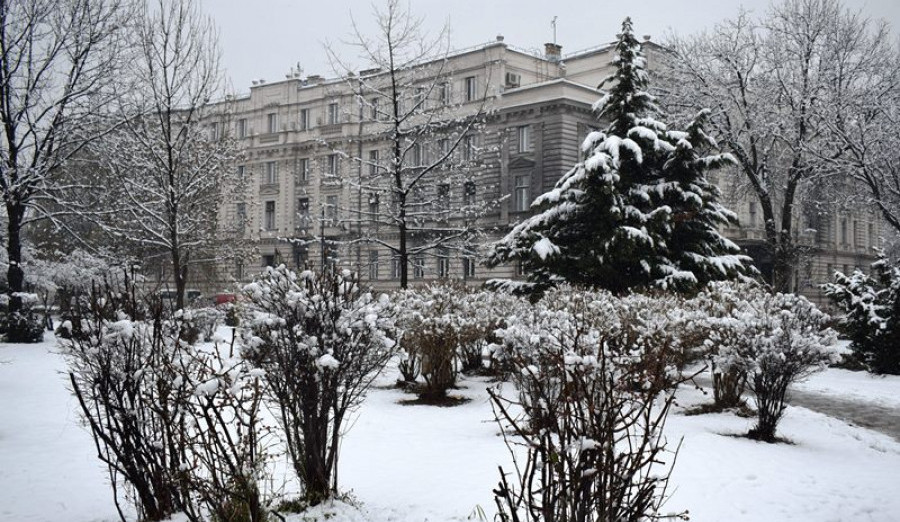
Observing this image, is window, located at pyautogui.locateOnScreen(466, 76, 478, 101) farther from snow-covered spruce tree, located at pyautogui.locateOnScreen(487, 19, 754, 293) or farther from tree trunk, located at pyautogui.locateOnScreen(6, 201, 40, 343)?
tree trunk, located at pyautogui.locateOnScreen(6, 201, 40, 343)

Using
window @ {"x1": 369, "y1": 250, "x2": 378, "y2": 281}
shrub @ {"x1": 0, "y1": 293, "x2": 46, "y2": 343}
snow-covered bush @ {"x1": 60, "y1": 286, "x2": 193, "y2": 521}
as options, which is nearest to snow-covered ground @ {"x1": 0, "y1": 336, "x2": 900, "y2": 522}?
snow-covered bush @ {"x1": 60, "y1": 286, "x2": 193, "y2": 521}

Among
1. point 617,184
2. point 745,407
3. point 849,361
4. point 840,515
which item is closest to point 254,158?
point 617,184

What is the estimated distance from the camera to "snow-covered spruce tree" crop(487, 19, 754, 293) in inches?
712

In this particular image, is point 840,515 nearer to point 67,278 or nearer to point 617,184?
point 617,184

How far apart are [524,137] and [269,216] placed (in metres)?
23.3

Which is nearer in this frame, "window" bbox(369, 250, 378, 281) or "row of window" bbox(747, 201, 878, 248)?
"window" bbox(369, 250, 378, 281)

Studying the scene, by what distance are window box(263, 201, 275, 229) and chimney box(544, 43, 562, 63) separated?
924 inches

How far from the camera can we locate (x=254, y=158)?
54.1 meters

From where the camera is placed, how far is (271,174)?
54250 millimetres

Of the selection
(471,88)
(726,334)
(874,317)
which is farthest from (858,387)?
(471,88)

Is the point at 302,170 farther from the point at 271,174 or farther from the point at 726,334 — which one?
the point at 726,334

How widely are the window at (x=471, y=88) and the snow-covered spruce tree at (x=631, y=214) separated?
2226cm

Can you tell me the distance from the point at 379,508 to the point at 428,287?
7.74m

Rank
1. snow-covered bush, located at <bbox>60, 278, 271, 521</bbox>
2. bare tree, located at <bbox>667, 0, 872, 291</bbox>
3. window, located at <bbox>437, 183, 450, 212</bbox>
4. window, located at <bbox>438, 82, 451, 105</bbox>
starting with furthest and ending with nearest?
bare tree, located at <bbox>667, 0, 872, 291</bbox> < window, located at <bbox>438, 82, 451, 105</bbox> < window, located at <bbox>437, 183, 450, 212</bbox> < snow-covered bush, located at <bbox>60, 278, 271, 521</bbox>
